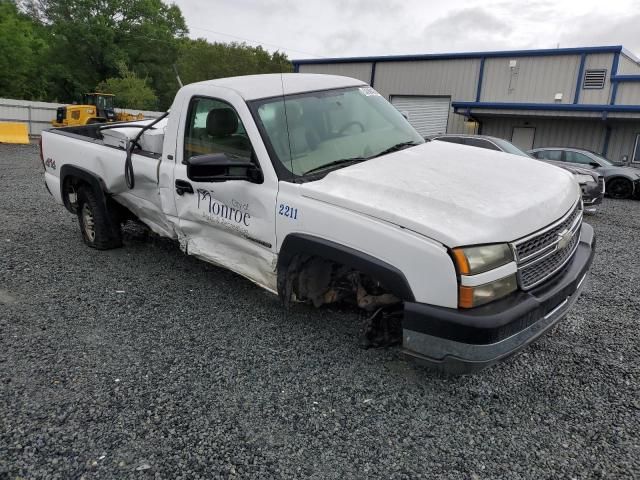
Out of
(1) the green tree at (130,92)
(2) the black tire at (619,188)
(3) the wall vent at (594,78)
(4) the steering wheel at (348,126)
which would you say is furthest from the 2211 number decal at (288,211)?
(1) the green tree at (130,92)

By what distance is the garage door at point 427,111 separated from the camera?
2434 centimetres

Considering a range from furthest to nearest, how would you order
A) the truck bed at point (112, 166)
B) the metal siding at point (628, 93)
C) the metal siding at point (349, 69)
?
the metal siding at point (349, 69), the metal siding at point (628, 93), the truck bed at point (112, 166)

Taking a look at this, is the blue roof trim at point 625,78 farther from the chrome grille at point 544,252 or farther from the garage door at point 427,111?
the chrome grille at point 544,252

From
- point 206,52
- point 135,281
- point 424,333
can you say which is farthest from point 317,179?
point 206,52

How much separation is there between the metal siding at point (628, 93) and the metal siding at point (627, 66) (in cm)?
143

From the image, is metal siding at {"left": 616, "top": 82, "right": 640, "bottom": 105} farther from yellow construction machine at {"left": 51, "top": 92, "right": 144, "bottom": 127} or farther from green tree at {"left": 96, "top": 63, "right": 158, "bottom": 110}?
green tree at {"left": 96, "top": 63, "right": 158, "bottom": 110}

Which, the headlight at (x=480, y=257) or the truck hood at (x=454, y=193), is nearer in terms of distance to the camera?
the headlight at (x=480, y=257)

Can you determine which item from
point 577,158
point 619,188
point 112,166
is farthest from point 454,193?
point 619,188

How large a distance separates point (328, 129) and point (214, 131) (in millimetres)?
950

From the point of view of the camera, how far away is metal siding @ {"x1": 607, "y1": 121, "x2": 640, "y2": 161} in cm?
1941

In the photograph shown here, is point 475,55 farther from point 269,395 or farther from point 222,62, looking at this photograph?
point 222,62

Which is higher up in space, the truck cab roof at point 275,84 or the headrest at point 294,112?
the truck cab roof at point 275,84

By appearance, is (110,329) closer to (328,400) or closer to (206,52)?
(328,400)

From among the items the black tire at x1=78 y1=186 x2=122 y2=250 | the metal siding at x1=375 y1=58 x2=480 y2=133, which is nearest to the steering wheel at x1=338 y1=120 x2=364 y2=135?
the black tire at x1=78 y1=186 x2=122 y2=250
